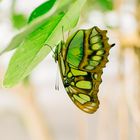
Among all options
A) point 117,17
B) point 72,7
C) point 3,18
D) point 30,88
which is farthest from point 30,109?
point 72,7

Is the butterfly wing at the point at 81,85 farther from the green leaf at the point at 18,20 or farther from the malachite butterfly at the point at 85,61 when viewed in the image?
the green leaf at the point at 18,20

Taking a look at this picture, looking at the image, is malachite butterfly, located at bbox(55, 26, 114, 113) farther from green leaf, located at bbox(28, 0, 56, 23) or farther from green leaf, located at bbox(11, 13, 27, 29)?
green leaf, located at bbox(11, 13, 27, 29)

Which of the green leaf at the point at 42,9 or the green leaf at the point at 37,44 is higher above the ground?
the green leaf at the point at 42,9

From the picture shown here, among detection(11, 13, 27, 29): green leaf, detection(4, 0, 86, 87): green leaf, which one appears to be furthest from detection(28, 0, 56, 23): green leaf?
detection(11, 13, 27, 29): green leaf

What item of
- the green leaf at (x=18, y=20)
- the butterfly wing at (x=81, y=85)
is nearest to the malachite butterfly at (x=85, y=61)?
the butterfly wing at (x=81, y=85)

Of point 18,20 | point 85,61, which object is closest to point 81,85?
point 85,61

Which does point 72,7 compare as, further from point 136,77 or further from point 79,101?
point 136,77
